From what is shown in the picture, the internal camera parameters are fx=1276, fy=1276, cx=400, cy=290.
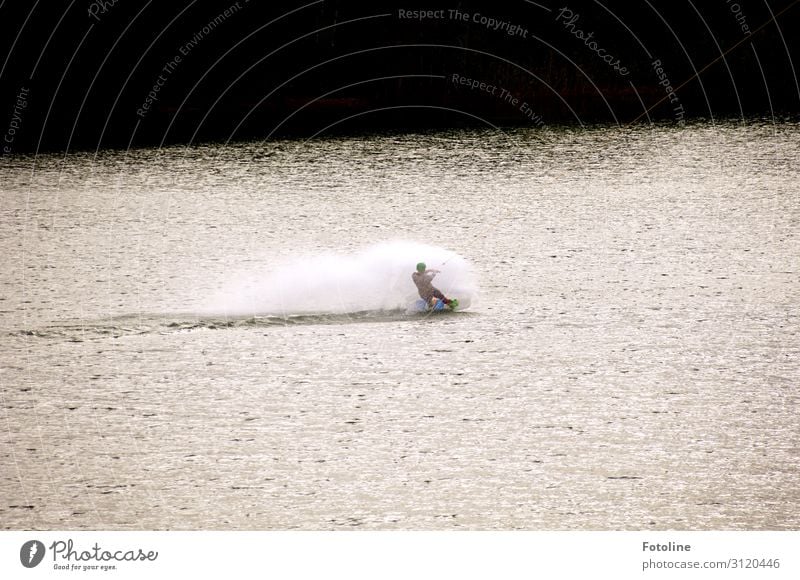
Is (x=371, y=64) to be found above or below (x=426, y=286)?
above

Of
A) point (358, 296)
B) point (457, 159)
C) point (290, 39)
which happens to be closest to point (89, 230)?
point (358, 296)

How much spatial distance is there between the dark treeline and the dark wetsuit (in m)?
10.5

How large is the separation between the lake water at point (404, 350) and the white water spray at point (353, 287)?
0.03 meters

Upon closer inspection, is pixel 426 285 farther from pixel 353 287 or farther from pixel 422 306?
pixel 353 287

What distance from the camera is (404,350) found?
8555 mm

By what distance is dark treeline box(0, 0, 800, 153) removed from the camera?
2045 cm

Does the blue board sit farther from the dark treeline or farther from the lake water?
the dark treeline

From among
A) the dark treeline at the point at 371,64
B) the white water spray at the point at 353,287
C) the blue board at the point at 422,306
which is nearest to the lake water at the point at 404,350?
the white water spray at the point at 353,287

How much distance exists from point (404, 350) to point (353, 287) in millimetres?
1557

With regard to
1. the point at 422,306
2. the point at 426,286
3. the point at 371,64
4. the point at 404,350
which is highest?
the point at 371,64

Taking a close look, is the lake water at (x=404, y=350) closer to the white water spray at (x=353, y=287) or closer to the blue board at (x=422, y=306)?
the white water spray at (x=353, y=287)

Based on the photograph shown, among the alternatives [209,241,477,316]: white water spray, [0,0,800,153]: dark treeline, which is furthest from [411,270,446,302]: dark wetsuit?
[0,0,800,153]: dark treeline

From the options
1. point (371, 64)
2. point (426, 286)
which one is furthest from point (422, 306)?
point (371, 64)
